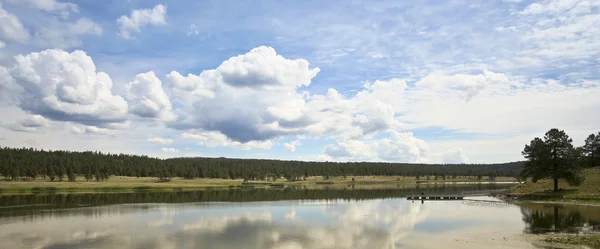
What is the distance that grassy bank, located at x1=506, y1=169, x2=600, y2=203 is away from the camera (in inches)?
2938

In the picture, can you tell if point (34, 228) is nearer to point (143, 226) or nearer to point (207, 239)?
point (143, 226)

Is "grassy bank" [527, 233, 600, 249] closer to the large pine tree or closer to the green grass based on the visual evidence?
the green grass

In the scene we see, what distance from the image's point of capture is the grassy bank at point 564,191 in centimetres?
7462

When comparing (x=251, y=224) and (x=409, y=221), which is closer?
(x=251, y=224)

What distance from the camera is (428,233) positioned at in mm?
43688

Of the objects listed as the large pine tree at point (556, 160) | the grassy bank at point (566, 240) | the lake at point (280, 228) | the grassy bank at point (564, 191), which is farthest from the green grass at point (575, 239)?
the large pine tree at point (556, 160)

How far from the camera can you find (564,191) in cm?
8175

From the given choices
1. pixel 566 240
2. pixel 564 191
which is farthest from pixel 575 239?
pixel 564 191

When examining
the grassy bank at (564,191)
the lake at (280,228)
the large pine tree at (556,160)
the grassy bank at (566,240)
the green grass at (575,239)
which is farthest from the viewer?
the large pine tree at (556,160)

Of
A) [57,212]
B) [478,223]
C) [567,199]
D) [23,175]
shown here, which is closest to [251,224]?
[478,223]

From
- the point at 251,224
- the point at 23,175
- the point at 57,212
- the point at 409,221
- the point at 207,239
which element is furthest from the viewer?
the point at 23,175

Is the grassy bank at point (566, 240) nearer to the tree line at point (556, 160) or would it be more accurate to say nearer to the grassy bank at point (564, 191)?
the grassy bank at point (564, 191)

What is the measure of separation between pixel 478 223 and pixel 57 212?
188 feet

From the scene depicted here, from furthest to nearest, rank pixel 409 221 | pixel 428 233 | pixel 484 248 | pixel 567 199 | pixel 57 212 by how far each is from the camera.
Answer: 1. pixel 567 199
2. pixel 57 212
3. pixel 409 221
4. pixel 428 233
5. pixel 484 248
